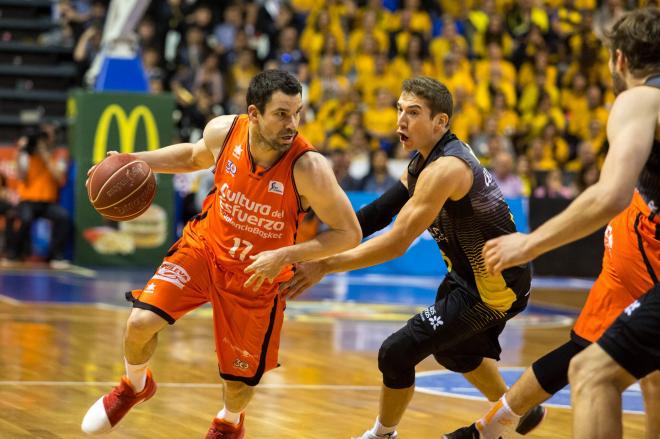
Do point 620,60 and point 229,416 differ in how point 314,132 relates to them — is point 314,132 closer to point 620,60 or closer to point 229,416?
point 229,416

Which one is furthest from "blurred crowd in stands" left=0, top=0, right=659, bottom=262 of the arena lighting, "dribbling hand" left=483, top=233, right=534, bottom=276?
"dribbling hand" left=483, top=233, right=534, bottom=276

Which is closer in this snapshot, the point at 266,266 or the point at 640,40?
the point at 640,40

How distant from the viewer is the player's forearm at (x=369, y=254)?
518 cm

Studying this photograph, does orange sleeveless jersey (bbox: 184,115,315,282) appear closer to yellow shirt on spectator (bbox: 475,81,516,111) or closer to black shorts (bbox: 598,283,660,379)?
black shorts (bbox: 598,283,660,379)

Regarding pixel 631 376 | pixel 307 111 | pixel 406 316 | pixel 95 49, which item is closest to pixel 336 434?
pixel 631 376

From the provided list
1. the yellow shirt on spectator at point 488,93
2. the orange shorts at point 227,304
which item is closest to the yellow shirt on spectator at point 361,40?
the yellow shirt on spectator at point 488,93

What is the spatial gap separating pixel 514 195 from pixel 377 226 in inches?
382

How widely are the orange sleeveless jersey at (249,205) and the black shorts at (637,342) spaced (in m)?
1.84

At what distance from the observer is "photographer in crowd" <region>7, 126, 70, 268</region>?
14.9 metres

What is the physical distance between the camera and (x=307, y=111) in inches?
649

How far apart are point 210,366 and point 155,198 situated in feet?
23.2

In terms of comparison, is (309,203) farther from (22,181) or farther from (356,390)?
(22,181)

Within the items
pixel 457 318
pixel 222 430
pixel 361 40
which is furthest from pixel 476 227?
pixel 361 40

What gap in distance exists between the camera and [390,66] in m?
17.2
